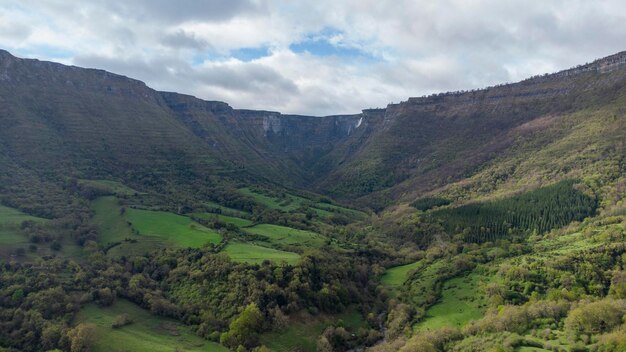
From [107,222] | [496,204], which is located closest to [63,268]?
[107,222]

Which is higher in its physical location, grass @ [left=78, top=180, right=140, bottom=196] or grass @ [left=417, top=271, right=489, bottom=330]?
grass @ [left=78, top=180, right=140, bottom=196]

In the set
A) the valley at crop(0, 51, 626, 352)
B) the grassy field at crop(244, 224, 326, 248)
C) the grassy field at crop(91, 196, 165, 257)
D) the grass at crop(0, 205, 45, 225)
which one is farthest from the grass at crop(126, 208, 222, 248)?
the grass at crop(0, 205, 45, 225)

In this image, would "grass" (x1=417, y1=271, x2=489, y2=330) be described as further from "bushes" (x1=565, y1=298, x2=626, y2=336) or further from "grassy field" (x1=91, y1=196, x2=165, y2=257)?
"grassy field" (x1=91, y1=196, x2=165, y2=257)

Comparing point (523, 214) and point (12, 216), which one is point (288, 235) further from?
point (12, 216)

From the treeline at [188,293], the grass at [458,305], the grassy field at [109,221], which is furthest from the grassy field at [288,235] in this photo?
the grass at [458,305]

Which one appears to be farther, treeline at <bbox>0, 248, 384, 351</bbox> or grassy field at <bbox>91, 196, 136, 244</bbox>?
grassy field at <bbox>91, 196, 136, 244</bbox>

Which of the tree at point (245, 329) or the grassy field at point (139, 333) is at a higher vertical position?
the tree at point (245, 329)

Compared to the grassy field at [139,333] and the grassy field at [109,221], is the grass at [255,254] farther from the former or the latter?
the grassy field at [109,221]

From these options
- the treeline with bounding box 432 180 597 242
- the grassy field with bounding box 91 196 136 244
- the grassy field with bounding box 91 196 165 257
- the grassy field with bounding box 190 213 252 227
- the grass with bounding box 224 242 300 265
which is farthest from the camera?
the grassy field with bounding box 190 213 252 227
